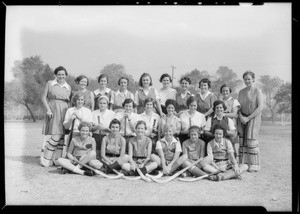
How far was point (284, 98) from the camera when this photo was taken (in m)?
4.89

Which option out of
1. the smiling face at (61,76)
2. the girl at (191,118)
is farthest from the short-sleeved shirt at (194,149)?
the smiling face at (61,76)

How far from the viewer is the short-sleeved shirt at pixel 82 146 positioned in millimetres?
4832

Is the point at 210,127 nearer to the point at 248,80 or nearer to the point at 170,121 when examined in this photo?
the point at 170,121

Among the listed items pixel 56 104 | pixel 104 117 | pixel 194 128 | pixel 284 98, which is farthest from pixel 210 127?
pixel 56 104

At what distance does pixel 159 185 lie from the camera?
4734 mm

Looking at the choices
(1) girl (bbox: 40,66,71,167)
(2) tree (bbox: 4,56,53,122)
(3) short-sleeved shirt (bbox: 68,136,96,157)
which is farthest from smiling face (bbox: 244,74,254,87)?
(2) tree (bbox: 4,56,53,122)

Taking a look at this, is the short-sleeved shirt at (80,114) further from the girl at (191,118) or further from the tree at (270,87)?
the tree at (270,87)

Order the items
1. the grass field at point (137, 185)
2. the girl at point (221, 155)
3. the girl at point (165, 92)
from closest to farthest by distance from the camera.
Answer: the grass field at point (137, 185) → the girl at point (221, 155) → the girl at point (165, 92)

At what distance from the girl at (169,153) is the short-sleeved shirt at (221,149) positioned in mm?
336

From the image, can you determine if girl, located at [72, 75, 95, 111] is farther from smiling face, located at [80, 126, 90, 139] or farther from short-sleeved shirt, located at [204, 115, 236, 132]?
short-sleeved shirt, located at [204, 115, 236, 132]

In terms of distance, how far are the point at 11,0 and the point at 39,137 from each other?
1671 mm

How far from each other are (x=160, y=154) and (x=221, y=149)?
740 mm

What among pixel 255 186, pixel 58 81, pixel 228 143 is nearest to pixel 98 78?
pixel 58 81
